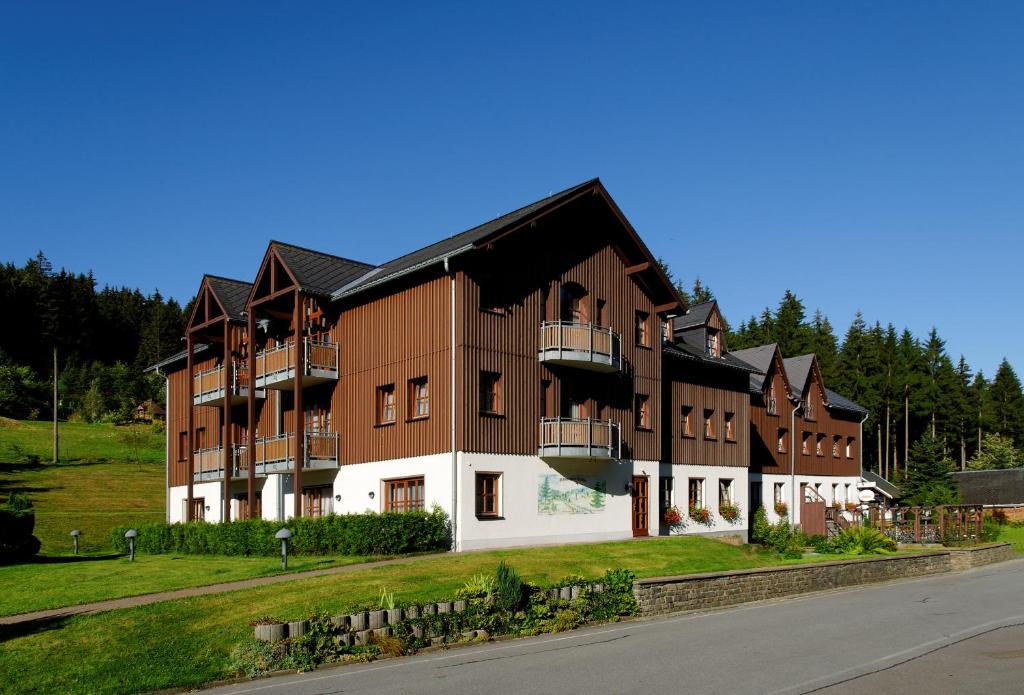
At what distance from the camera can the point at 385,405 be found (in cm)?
2980

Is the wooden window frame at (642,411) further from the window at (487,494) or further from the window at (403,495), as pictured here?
the window at (403,495)

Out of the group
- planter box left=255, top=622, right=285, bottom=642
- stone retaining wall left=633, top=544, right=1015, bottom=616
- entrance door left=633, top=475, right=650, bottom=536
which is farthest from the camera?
entrance door left=633, top=475, right=650, bottom=536

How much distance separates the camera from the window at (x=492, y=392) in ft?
91.2

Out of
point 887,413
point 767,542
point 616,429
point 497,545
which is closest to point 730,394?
point 767,542

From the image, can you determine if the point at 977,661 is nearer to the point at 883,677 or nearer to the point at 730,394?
the point at 883,677

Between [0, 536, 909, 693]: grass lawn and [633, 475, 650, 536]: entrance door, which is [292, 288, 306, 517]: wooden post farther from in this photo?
[633, 475, 650, 536]: entrance door

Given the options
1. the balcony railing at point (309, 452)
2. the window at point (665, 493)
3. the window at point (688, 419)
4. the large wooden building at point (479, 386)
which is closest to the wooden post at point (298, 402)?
the large wooden building at point (479, 386)

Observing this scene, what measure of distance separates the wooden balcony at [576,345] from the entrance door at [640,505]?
4847 millimetres

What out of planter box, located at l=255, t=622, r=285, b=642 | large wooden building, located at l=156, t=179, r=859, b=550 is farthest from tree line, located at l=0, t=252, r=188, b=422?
planter box, located at l=255, t=622, r=285, b=642

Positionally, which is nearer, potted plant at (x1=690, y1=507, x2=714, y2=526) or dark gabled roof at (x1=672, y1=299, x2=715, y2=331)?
potted plant at (x1=690, y1=507, x2=714, y2=526)

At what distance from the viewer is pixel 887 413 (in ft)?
271

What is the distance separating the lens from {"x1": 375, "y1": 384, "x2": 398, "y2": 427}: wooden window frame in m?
29.3

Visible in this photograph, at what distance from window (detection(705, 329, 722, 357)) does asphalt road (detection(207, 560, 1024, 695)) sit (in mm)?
20510

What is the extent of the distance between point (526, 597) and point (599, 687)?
554cm
